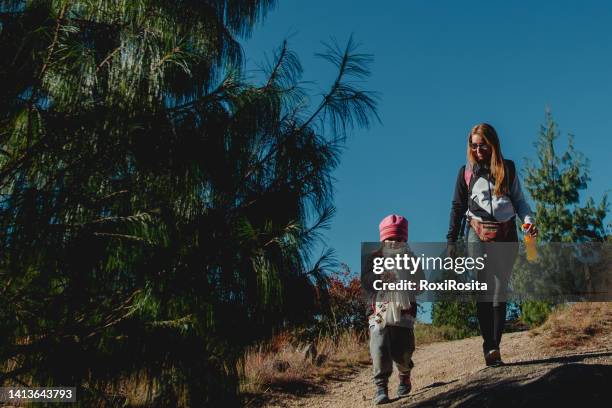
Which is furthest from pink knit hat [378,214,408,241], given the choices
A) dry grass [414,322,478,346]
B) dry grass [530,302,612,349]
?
dry grass [414,322,478,346]

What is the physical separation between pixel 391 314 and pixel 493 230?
86 cm

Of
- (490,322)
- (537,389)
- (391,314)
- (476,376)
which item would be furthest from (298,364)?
(537,389)

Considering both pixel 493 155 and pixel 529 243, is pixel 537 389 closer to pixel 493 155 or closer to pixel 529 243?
pixel 529 243

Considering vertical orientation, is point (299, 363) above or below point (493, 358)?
below

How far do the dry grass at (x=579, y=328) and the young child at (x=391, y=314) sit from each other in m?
2.82

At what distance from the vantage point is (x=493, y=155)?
154 inches

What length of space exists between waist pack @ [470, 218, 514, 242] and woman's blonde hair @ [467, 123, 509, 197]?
19 centimetres

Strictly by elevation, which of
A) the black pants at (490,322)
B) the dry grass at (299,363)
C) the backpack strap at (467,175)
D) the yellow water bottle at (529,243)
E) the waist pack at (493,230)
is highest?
the backpack strap at (467,175)

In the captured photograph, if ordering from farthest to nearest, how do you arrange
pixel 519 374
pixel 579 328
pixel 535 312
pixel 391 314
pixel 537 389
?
pixel 535 312 < pixel 579 328 < pixel 391 314 < pixel 519 374 < pixel 537 389

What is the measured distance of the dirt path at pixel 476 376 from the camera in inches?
132

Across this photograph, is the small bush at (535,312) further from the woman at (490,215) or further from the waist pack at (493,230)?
the waist pack at (493,230)

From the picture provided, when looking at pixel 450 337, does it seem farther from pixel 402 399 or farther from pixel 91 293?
pixel 91 293

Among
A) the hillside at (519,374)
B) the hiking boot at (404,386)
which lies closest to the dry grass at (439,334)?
the hillside at (519,374)

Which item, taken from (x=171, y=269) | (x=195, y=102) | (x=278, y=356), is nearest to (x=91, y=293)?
(x=171, y=269)
